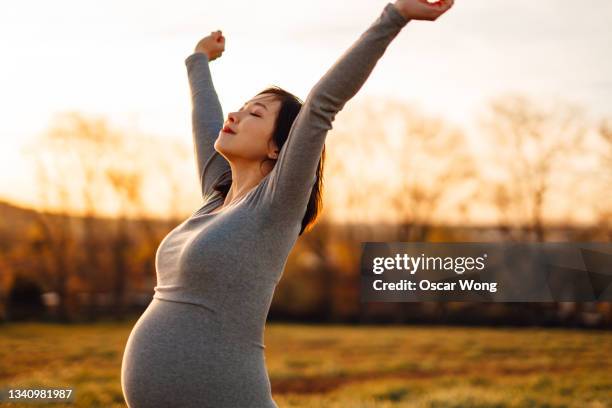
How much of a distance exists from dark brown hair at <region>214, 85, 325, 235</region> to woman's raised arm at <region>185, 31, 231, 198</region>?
33 cm

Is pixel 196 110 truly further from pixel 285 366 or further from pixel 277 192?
pixel 285 366

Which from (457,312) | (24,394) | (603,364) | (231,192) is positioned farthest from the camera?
(457,312)

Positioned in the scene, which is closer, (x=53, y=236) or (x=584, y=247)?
(x=584, y=247)

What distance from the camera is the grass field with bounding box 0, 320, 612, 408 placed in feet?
20.9

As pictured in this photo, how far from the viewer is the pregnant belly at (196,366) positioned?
125 centimetres

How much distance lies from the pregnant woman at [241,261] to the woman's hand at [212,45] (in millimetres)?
646

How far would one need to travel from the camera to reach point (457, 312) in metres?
13.3

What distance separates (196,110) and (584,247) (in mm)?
9518

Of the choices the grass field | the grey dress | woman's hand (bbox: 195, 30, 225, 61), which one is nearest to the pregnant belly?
the grey dress

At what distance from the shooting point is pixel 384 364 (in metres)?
9.95

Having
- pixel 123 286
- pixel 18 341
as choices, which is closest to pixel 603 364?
pixel 123 286

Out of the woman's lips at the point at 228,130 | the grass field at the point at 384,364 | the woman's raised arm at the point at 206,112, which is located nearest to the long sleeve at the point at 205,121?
the woman's raised arm at the point at 206,112

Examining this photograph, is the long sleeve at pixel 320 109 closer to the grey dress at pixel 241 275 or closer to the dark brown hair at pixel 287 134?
the grey dress at pixel 241 275

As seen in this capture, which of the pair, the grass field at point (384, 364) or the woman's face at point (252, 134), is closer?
the woman's face at point (252, 134)
